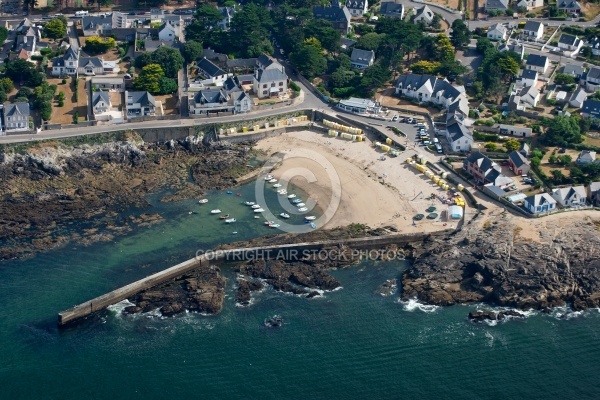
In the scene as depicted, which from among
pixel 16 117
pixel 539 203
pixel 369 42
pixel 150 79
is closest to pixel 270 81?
pixel 150 79

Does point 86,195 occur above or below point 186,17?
below

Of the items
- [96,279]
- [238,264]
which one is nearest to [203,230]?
[238,264]

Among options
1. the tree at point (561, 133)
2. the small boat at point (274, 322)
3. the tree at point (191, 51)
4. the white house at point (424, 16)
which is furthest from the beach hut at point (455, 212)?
the white house at point (424, 16)

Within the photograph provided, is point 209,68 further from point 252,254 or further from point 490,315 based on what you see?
point 490,315

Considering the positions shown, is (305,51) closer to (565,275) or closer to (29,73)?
(29,73)

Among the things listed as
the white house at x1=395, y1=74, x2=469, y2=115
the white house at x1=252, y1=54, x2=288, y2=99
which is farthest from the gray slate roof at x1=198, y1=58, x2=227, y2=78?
the white house at x1=395, y1=74, x2=469, y2=115

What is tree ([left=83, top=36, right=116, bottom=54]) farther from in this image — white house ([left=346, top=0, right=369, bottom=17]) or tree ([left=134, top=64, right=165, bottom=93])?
white house ([left=346, top=0, right=369, bottom=17])
